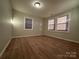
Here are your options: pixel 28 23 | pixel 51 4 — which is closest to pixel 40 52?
pixel 51 4

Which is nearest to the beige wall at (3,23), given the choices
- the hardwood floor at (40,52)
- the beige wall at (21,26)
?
the hardwood floor at (40,52)

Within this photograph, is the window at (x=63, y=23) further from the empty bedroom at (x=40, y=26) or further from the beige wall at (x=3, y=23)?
the beige wall at (x=3, y=23)

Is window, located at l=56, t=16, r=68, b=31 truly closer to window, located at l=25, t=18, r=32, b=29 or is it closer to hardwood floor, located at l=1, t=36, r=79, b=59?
hardwood floor, located at l=1, t=36, r=79, b=59

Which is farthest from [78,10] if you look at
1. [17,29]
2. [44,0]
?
[17,29]

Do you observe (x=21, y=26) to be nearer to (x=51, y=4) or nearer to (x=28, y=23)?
(x=28, y=23)

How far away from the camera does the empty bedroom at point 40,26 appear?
258 cm

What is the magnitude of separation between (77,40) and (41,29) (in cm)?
471

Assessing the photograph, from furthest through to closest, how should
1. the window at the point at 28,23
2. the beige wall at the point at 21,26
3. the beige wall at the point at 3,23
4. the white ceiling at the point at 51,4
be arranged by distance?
the window at the point at 28,23 → the beige wall at the point at 21,26 → the white ceiling at the point at 51,4 → the beige wall at the point at 3,23

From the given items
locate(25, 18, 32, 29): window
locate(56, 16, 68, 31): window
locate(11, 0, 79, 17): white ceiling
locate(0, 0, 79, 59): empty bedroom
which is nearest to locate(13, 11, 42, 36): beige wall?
locate(0, 0, 79, 59): empty bedroom

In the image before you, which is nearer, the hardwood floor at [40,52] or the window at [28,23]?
the hardwood floor at [40,52]

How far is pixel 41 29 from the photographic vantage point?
26.1ft

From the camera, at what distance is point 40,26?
7.82 meters

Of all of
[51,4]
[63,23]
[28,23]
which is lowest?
[63,23]

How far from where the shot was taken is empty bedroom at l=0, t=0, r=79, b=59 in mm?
2576
